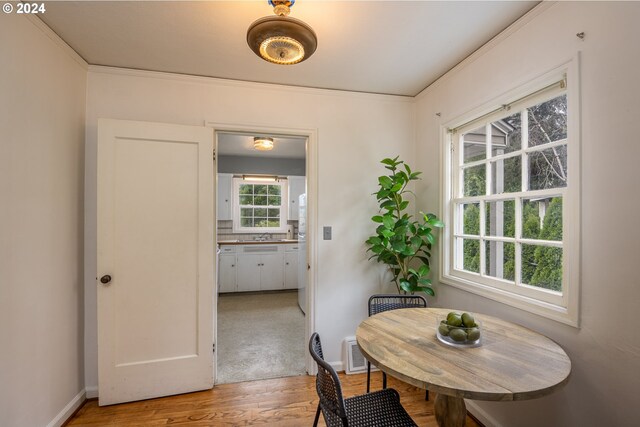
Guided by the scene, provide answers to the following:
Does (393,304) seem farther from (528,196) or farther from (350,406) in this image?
(528,196)

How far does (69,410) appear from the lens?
6.43 feet

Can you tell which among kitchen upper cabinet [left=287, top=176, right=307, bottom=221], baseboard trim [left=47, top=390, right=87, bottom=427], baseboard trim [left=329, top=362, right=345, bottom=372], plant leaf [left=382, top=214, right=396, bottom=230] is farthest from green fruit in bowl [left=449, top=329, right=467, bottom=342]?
kitchen upper cabinet [left=287, top=176, right=307, bottom=221]

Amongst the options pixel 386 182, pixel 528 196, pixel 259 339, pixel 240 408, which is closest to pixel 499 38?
pixel 528 196

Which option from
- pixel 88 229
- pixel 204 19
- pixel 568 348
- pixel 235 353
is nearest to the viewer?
pixel 568 348

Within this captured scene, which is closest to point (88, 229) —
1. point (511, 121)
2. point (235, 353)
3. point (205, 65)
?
point (205, 65)

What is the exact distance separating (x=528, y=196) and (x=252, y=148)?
414cm

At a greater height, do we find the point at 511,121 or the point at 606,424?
the point at 511,121

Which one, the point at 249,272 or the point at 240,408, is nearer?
the point at 240,408

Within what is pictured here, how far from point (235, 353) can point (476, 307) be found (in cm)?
227

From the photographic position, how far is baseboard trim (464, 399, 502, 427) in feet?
6.01

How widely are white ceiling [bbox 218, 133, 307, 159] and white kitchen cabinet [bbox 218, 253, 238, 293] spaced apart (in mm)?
1839

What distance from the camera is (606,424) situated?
1264mm

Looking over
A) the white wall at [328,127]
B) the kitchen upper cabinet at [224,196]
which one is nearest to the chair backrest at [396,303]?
the white wall at [328,127]

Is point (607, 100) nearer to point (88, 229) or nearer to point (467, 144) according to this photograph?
point (467, 144)
